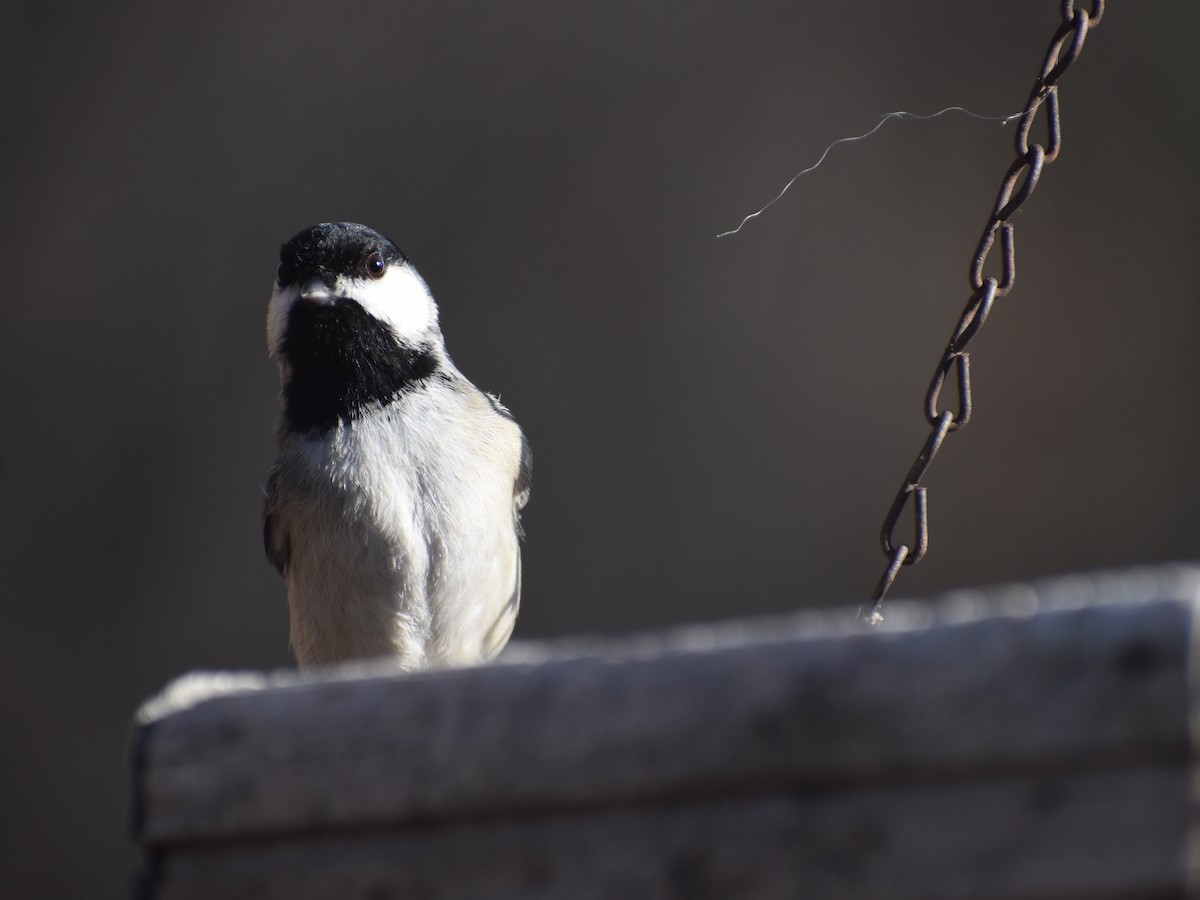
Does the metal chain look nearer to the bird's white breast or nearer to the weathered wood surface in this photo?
the weathered wood surface

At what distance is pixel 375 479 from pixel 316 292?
228mm

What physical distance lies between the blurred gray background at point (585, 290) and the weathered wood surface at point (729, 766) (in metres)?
2.31

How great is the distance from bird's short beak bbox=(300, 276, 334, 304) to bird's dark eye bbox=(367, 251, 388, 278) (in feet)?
0.24

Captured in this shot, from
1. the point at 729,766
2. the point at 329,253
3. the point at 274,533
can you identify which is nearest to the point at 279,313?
the point at 329,253

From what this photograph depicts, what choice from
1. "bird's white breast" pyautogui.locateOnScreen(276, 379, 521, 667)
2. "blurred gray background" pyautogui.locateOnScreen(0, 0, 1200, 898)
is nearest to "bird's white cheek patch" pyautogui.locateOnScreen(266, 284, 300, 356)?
"bird's white breast" pyautogui.locateOnScreen(276, 379, 521, 667)

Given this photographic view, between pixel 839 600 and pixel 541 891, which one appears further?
pixel 839 600

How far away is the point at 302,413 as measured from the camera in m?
1.64

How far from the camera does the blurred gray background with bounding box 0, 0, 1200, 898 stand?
9.12 feet

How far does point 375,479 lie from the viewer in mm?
1566

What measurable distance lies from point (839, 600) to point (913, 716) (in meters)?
2.38

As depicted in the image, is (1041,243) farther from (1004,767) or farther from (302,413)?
(1004,767)

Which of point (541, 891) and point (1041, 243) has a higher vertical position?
point (1041, 243)

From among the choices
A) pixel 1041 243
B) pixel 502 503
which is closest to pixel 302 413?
pixel 502 503

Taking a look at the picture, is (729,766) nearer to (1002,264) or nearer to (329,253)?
(1002,264)
